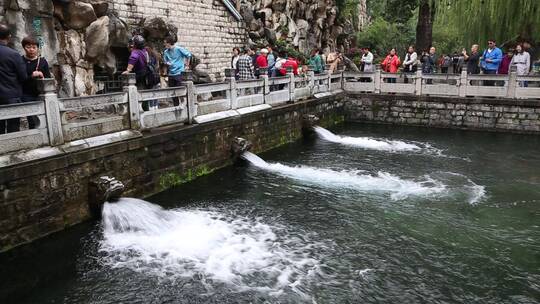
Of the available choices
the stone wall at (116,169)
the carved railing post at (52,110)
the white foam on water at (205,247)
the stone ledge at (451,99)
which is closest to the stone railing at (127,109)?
the carved railing post at (52,110)

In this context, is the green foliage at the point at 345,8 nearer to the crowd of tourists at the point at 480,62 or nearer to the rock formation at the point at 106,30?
the rock formation at the point at 106,30

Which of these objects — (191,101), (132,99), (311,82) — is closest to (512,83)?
(311,82)

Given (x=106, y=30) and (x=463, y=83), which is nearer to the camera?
(x=106, y=30)

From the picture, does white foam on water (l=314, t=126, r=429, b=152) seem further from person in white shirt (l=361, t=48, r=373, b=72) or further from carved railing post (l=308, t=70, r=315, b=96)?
person in white shirt (l=361, t=48, r=373, b=72)

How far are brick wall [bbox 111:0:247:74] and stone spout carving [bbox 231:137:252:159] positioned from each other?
624 cm

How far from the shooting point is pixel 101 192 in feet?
23.9

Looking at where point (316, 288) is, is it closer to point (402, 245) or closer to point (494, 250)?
point (402, 245)

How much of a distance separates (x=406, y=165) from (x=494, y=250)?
4695mm

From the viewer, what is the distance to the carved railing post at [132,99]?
8.02 meters

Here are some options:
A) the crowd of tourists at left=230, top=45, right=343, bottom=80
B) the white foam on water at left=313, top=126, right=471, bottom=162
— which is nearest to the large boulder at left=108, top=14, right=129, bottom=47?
the crowd of tourists at left=230, top=45, right=343, bottom=80

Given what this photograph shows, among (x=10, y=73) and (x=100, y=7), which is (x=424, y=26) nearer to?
(x=100, y=7)

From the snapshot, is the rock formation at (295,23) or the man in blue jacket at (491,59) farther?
the rock formation at (295,23)

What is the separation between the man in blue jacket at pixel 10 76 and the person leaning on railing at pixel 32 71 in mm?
168

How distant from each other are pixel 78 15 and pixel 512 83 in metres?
13.1
